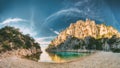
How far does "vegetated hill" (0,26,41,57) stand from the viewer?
431 inches

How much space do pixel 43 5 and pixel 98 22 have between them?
2187 millimetres

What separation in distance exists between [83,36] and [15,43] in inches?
102

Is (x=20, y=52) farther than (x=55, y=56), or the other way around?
(x=55, y=56)

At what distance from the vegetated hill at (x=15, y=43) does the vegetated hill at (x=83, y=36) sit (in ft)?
2.05

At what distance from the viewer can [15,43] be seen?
36.8ft

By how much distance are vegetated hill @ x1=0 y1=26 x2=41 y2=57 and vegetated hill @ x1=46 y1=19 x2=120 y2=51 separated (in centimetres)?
63

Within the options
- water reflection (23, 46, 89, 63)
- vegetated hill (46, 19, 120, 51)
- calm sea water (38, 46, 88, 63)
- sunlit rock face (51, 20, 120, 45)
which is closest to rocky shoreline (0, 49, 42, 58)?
water reflection (23, 46, 89, 63)

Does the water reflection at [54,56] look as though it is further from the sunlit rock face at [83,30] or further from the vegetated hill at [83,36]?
the sunlit rock face at [83,30]

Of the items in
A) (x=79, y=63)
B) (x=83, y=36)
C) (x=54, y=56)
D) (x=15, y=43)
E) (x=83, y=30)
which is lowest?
(x=79, y=63)

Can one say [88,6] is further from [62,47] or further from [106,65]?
[106,65]

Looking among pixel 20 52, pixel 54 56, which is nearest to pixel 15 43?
pixel 20 52

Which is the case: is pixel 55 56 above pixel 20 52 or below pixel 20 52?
below

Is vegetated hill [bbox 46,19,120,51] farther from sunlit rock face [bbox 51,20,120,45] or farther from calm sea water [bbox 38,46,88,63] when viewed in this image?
calm sea water [bbox 38,46,88,63]

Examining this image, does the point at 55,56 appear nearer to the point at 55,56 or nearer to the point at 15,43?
the point at 55,56
